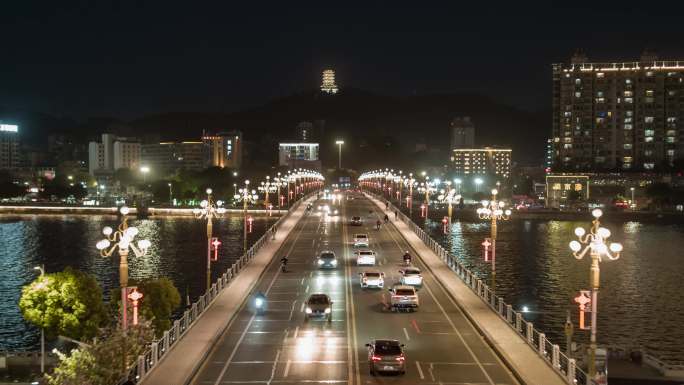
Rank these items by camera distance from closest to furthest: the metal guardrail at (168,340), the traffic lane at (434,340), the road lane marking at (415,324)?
the metal guardrail at (168,340) → the traffic lane at (434,340) → the road lane marking at (415,324)

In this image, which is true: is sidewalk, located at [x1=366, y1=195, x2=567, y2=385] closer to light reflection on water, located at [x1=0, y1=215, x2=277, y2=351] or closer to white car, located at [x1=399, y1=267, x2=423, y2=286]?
white car, located at [x1=399, y1=267, x2=423, y2=286]

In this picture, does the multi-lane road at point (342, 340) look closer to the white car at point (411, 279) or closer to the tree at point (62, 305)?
the white car at point (411, 279)

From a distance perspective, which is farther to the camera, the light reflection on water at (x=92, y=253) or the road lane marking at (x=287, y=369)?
the light reflection on water at (x=92, y=253)

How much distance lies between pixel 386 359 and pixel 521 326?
15.2m

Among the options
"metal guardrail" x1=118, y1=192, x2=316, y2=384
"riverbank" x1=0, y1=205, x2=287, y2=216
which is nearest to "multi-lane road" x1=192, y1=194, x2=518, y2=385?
"metal guardrail" x1=118, y1=192, x2=316, y2=384

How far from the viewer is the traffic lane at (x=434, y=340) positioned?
92.0ft

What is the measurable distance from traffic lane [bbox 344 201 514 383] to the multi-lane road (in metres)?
0.04

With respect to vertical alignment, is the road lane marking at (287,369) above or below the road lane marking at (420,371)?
above

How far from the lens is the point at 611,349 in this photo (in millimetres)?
42906

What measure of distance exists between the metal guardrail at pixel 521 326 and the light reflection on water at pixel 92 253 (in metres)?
20.8

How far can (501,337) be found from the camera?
3341 centimetres

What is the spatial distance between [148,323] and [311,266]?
29042mm

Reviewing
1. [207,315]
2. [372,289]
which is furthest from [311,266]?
[207,315]

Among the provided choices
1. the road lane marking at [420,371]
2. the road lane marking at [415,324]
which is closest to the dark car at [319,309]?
the road lane marking at [415,324]
